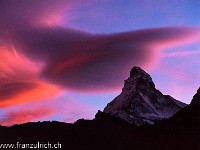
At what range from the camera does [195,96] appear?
152875mm

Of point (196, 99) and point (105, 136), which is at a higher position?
point (196, 99)

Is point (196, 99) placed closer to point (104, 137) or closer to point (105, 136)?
point (105, 136)

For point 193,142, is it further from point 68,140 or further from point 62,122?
point 62,122

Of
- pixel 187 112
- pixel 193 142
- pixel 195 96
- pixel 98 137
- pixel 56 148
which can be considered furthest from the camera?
pixel 195 96

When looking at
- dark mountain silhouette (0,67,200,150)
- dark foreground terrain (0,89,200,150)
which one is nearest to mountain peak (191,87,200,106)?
dark mountain silhouette (0,67,200,150)

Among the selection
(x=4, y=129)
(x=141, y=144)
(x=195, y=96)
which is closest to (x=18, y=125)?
(x=4, y=129)

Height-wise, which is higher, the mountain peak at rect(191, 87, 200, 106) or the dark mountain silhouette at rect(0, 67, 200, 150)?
the mountain peak at rect(191, 87, 200, 106)

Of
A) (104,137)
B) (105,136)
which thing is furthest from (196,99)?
(104,137)

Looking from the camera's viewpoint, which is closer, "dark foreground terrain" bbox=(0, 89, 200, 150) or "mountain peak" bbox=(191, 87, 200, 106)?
"dark foreground terrain" bbox=(0, 89, 200, 150)

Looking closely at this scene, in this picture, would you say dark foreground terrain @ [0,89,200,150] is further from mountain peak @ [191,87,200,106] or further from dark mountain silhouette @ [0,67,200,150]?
mountain peak @ [191,87,200,106]

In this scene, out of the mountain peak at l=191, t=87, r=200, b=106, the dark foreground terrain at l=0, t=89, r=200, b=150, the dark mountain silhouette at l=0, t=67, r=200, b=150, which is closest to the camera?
the dark mountain silhouette at l=0, t=67, r=200, b=150

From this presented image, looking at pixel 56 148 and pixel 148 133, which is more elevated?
pixel 148 133

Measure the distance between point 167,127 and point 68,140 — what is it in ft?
142

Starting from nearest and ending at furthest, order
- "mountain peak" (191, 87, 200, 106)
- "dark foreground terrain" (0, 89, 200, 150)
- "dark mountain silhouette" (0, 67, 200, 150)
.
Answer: "dark mountain silhouette" (0, 67, 200, 150), "dark foreground terrain" (0, 89, 200, 150), "mountain peak" (191, 87, 200, 106)
